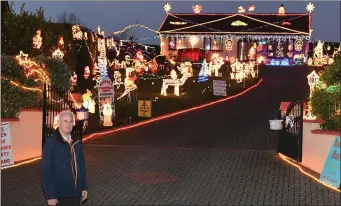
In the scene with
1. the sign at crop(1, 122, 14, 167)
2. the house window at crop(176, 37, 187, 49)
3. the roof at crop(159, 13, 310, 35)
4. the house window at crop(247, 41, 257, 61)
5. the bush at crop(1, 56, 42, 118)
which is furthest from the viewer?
→ the house window at crop(176, 37, 187, 49)

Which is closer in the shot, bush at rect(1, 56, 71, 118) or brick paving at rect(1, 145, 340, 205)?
brick paving at rect(1, 145, 340, 205)

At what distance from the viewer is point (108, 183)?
1184 centimetres

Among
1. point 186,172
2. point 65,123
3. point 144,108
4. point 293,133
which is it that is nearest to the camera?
point 65,123

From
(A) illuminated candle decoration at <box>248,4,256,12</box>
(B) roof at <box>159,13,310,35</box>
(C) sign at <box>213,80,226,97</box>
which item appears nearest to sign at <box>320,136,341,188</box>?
(C) sign at <box>213,80,226,97</box>

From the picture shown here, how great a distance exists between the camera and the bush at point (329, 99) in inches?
490

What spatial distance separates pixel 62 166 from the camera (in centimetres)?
718

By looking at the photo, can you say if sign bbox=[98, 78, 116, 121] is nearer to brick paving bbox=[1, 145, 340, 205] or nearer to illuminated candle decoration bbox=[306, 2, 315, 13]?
brick paving bbox=[1, 145, 340, 205]

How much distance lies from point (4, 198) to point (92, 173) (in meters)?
2.54

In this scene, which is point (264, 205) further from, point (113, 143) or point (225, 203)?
point (113, 143)

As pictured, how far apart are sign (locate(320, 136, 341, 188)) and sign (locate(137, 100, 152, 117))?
11066mm

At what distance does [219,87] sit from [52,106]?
53.4 ft

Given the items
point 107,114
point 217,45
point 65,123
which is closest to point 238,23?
point 217,45

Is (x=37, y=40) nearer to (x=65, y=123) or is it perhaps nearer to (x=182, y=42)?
(x=65, y=123)

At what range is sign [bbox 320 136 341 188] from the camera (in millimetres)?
11055
